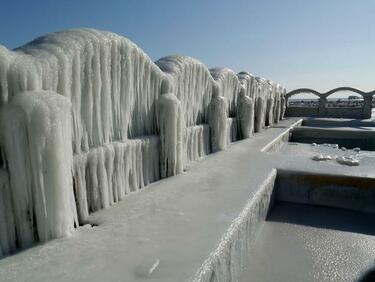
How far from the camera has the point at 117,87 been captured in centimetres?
438

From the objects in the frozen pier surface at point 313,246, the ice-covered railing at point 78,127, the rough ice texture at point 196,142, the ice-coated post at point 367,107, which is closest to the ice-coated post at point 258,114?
the rough ice texture at point 196,142

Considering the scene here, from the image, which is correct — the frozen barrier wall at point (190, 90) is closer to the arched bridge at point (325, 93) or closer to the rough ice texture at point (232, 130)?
the rough ice texture at point (232, 130)

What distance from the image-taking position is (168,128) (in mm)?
5406

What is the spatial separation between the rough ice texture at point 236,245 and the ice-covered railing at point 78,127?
153 centimetres

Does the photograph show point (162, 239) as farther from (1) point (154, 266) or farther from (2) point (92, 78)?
(2) point (92, 78)

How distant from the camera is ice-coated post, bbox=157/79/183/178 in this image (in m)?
A: 5.38

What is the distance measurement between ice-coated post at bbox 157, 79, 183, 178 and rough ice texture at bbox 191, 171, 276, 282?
171 cm

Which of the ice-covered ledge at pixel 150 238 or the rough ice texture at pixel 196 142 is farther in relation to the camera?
the rough ice texture at pixel 196 142

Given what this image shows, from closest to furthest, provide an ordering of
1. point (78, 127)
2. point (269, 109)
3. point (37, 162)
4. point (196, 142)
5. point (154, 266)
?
point (154, 266) < point (37, 162) < point (78, 127) < point (196, 142) < point (269, 109)

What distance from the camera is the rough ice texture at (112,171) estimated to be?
364 cm

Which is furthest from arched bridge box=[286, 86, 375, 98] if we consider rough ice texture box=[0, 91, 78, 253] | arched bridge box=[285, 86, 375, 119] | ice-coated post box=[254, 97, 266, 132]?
rough ice texture box=[0, 91, 78, 253]

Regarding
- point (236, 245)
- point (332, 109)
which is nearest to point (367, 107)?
point (332, 109)

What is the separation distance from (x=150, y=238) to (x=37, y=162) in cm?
134

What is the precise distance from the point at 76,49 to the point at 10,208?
1.91m
